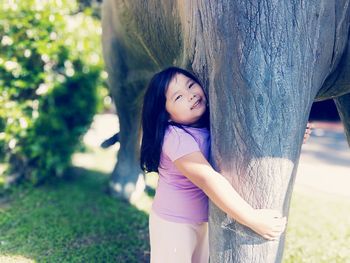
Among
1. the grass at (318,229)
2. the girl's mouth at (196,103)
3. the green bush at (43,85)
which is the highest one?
the girl's mouth at (196,103)

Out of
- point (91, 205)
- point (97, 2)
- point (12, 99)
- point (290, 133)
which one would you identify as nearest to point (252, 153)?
point (290, 133)

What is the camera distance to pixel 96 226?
92.0 inches

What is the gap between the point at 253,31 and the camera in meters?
1.02

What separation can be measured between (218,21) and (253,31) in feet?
0.33

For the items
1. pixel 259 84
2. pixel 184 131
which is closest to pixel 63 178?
pixel 184 131

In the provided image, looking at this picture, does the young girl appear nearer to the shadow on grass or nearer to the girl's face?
the girl's face

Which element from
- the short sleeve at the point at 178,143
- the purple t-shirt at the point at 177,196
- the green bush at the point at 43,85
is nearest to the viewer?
the short sleeve at the point at 178,143

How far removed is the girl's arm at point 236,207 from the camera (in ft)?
3.47

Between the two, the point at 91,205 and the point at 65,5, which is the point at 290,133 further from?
the point at 65,5

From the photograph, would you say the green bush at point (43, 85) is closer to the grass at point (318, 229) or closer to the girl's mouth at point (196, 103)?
the grass at point (318, 229)

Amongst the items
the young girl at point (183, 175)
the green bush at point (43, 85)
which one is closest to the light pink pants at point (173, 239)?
the young girl at point (183, 175)

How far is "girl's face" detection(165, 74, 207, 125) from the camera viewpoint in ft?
4.11

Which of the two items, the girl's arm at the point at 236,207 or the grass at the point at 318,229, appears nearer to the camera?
the girl's arm at the point at 236,207

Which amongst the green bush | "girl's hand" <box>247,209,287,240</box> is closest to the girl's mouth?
"girl's hand" <box>247,209,287,240</box>
